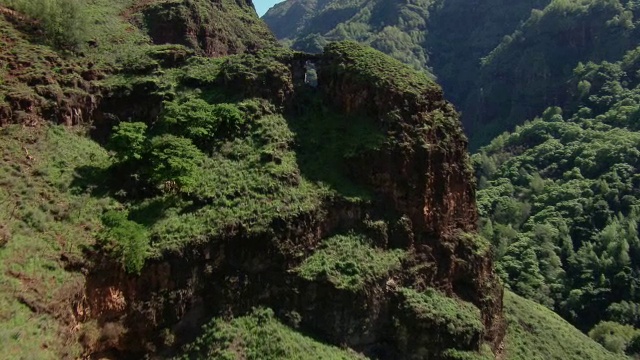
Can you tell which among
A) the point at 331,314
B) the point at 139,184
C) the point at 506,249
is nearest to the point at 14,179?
the point at 139,184

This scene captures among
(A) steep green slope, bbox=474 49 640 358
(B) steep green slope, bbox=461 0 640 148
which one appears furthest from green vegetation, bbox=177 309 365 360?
(B) steep green slope, bbox=461 0 640 148

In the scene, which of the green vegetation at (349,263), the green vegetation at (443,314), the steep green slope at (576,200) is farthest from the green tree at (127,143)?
the steep green slope at (576,200)

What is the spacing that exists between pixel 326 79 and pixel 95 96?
1429 cm

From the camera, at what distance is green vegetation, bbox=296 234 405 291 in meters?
27.4

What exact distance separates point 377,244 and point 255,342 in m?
9.06

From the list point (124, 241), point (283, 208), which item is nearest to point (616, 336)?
point (283, 208)

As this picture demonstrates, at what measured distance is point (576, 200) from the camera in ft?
266

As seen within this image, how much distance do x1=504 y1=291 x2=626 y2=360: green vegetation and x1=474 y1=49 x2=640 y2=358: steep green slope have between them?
17454 millimetres

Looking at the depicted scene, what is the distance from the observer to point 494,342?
34344mm

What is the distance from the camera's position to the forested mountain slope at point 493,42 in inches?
5113

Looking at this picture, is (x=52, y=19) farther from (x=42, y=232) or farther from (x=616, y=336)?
(x=616, y=336)

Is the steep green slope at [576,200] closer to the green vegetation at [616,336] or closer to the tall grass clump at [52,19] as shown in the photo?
the green vegetation at [616,336]

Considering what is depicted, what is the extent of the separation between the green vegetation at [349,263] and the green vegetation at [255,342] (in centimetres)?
306

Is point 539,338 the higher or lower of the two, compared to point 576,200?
lower
